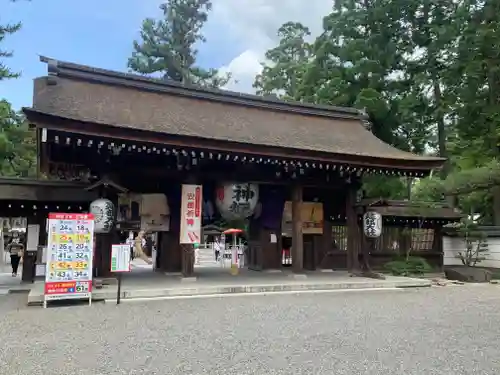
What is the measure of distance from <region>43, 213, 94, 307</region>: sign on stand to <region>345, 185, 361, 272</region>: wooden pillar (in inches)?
293

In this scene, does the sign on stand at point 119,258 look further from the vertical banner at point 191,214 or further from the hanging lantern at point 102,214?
the vertical banner at point 191,214

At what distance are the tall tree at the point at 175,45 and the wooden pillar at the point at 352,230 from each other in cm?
2256

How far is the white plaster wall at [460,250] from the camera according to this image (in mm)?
14641

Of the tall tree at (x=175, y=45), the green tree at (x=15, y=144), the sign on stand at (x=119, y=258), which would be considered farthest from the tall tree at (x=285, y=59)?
the sign on stand at (x=119, y=258)

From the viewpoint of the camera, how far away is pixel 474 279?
40.8 feet

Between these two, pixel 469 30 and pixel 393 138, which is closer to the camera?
pixel 469 30

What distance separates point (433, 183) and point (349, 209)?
4.74 m

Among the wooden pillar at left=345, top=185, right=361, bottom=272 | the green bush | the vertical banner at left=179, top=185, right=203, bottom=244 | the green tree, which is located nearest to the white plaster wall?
the green bush

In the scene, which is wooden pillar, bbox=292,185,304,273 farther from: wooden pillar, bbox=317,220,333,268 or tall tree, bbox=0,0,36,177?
tall tree, bbox=0,0,36,177

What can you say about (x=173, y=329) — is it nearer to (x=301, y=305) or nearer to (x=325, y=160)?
(x=301, y=305)

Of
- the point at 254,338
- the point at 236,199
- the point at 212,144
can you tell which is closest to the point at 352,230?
the point at 236,199

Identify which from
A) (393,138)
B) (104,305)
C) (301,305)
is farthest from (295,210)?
(393,138)

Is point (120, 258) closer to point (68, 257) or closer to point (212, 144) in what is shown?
point (68, 257)

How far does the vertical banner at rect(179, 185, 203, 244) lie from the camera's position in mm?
10023
